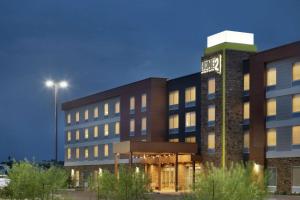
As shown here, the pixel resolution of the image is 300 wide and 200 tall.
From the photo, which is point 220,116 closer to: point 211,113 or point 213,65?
point 211,113

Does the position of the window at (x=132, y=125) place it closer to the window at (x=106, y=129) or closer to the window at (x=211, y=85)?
the window at (x=106, y=129)

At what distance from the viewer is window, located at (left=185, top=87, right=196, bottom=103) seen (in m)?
76.2

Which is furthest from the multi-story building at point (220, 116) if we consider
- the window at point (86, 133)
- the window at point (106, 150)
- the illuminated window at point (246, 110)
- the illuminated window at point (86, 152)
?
the window at point (86, 133)

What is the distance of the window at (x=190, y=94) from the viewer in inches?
2998

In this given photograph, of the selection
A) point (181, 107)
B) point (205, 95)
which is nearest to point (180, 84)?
point (181, 107)

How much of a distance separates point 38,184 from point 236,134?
3201 centimetres

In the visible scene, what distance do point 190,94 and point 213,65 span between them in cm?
984

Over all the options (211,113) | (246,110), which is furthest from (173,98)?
(246,110)

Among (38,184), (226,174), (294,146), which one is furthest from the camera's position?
(294,146)

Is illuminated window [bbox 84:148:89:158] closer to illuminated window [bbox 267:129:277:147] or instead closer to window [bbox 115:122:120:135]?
window [bbox 115:122:120:135]

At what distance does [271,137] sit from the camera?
61906 millimetres

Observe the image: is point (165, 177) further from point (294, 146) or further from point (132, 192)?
point (132, 192)

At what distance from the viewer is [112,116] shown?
9531 centimetres

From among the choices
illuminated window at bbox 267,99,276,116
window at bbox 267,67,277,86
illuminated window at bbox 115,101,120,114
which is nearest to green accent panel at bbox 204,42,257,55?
window at bbox 267,67,277,86
